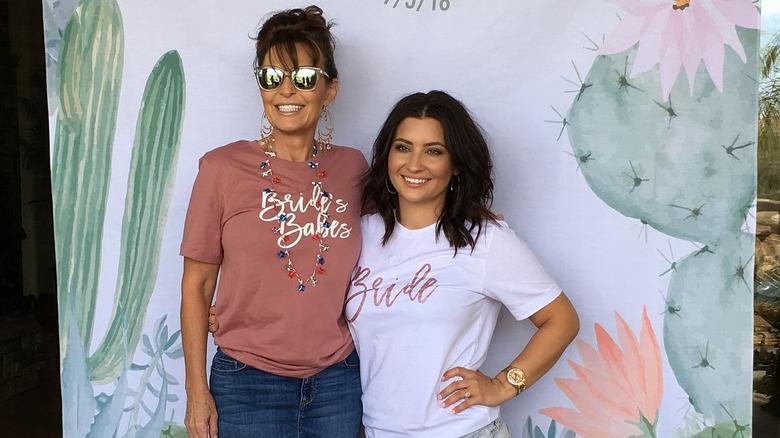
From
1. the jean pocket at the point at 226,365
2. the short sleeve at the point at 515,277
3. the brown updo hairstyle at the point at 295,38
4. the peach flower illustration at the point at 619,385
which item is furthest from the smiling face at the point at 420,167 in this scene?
the peach flower illustration at the point at 619,385

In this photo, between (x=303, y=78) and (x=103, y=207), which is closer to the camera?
(x=303, y=78)

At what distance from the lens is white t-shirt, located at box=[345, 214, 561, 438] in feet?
5.65

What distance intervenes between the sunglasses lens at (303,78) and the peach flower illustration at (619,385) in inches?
45.7

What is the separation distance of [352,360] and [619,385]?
910 millimetres

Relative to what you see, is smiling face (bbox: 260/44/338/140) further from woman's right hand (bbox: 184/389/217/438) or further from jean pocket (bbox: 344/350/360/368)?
woman's right hand (bbox: 184/389/217/438)

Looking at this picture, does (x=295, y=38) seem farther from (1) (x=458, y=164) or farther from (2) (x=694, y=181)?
(2) (x=694, y=181)

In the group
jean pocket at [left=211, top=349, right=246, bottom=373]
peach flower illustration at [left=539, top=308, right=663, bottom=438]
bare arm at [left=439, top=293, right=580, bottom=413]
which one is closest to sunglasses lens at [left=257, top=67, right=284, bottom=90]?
jean pocket at [left=211, top=349, right=246, bottom=373]

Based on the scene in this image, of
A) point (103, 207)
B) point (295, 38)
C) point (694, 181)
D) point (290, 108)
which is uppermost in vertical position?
point (295, 38)

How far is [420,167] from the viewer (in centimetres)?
175

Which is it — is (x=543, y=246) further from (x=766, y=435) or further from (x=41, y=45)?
(x=41, y=45)

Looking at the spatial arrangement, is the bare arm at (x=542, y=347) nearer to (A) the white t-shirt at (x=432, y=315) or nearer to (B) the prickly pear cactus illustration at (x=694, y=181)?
(A) the white t-shirt at (x=432, y=315)

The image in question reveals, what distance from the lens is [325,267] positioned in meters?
1.84

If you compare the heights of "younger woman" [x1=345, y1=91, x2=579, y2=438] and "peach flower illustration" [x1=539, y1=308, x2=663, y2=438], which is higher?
"younger woman" [x1=345, y1=91, x2=579, y2=438]

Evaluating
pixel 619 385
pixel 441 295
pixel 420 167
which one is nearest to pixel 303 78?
pixel 420 167
